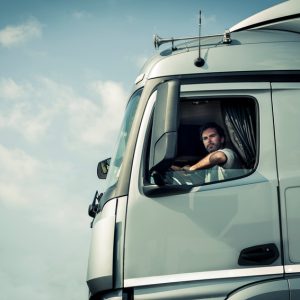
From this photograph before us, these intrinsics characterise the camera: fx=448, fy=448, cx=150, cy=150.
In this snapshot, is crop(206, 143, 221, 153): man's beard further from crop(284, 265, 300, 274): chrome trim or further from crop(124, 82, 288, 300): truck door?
crop(284, 265, 300, 274): chrome trim

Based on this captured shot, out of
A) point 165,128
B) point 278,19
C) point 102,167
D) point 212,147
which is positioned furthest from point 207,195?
point 102,167

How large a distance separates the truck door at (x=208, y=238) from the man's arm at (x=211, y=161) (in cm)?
16

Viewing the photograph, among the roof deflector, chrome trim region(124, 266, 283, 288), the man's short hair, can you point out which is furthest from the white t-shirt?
the roof deflector

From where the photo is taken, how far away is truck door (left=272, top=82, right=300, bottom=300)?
3.26 metres

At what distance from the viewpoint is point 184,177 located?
11.4 ft

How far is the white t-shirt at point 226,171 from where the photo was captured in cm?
346

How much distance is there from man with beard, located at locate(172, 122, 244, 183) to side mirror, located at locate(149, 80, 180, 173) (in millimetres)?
399

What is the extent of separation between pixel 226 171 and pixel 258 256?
68cm

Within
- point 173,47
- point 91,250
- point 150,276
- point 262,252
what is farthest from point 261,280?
point 173,47

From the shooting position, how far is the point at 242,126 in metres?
3.70

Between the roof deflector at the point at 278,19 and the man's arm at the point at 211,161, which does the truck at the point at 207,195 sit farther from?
the roof deflector at the point at 278,19

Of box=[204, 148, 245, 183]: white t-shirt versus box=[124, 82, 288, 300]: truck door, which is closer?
box=[124, 82, 288, 300]: truck door

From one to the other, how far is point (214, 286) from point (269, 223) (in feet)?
1.99

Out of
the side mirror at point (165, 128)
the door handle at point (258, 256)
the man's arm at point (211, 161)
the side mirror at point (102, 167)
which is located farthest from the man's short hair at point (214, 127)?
the side mirror at point (102, 167)
